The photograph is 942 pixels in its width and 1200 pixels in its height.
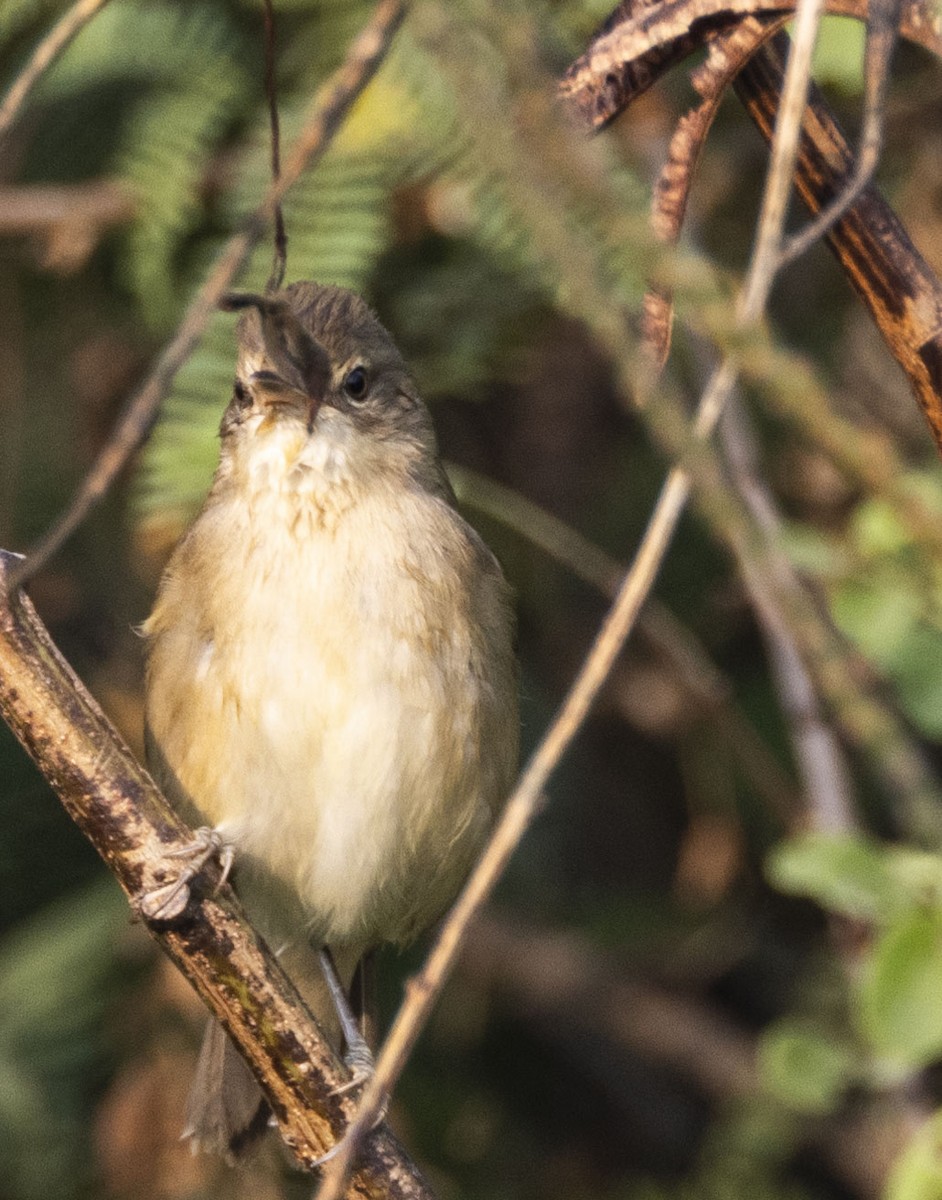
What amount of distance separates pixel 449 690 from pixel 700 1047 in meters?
2.20

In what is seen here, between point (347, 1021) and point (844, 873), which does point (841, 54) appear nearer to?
point (844, 873)

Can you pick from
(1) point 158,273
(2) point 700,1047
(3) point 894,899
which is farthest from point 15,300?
(3) point 894,899

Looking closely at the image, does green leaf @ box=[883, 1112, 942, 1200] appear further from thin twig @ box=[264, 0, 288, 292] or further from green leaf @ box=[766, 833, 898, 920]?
thin twig @ box=[264, 0, 288, 292]

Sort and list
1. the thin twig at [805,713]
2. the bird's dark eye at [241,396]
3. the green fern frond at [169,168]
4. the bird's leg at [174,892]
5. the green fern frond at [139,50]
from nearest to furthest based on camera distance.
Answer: the bird's leg at [174,892] < the bird's dark eye at [241,396] < the thin twig at [805,713] < the green fern frond at [169,168] < the green fern frond at [139,50]

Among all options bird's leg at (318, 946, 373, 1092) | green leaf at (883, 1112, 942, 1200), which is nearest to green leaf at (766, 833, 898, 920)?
green leaf at (883, 1112, 942, 1200)

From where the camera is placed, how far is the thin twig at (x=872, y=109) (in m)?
Result: 1.67

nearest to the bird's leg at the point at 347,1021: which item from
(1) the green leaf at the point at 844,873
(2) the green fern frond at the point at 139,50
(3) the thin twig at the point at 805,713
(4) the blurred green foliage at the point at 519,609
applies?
(4) the blurred green foliage at the point at 519,609

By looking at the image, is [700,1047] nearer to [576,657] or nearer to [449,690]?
[576,657]

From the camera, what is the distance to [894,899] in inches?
109

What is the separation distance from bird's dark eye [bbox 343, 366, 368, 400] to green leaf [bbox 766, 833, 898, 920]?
1.13m

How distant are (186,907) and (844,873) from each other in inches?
45.4

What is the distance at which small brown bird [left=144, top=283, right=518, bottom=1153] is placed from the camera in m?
2.97

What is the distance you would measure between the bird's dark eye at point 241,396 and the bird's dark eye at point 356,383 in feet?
0.58

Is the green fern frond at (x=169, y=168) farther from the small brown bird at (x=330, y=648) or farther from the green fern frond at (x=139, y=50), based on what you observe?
the small brown bird at (x=330, y=648)
